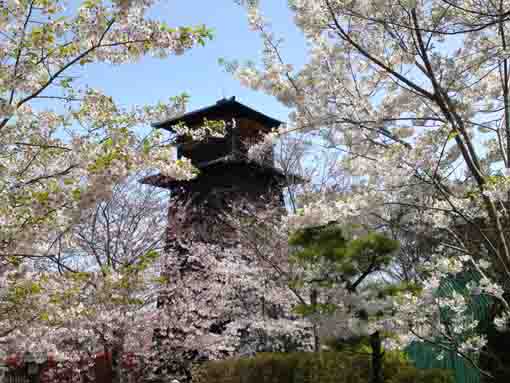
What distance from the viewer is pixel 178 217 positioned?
1552 centimetres

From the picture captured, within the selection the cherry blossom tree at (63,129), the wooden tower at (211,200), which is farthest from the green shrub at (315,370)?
the cherry blossom tree at (63,129)

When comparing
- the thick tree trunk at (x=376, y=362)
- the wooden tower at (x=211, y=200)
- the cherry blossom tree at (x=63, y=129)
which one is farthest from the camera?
the wooden tower at (x=211, y=200)

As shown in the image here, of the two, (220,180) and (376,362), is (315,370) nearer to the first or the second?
(376,362)

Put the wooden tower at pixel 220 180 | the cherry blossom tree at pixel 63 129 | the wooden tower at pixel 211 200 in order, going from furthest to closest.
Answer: the wooden tower at pixel 220 180 < the wooden tower at pixel 211 200 < the cherry blossom tree at pixel 63 129

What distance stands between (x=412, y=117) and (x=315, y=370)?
Result: 4.57 meters

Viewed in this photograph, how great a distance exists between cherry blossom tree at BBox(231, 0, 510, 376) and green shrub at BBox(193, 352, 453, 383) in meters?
0.97

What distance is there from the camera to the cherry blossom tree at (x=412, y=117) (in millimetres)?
4914

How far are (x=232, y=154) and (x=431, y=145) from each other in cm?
1263

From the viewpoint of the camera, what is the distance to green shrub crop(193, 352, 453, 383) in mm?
6703

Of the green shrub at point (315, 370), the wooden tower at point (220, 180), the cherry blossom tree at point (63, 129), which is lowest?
the green shrub at point (315, 370)

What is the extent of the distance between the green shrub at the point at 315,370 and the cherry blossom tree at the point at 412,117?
0.97 m

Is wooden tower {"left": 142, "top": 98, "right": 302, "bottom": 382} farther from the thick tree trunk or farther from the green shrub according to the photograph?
the thick tree trunk

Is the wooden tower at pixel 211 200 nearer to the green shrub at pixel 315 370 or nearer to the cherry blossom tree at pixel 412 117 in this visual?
the green shrub at pixel 315 370

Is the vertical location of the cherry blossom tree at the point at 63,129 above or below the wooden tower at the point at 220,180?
below
